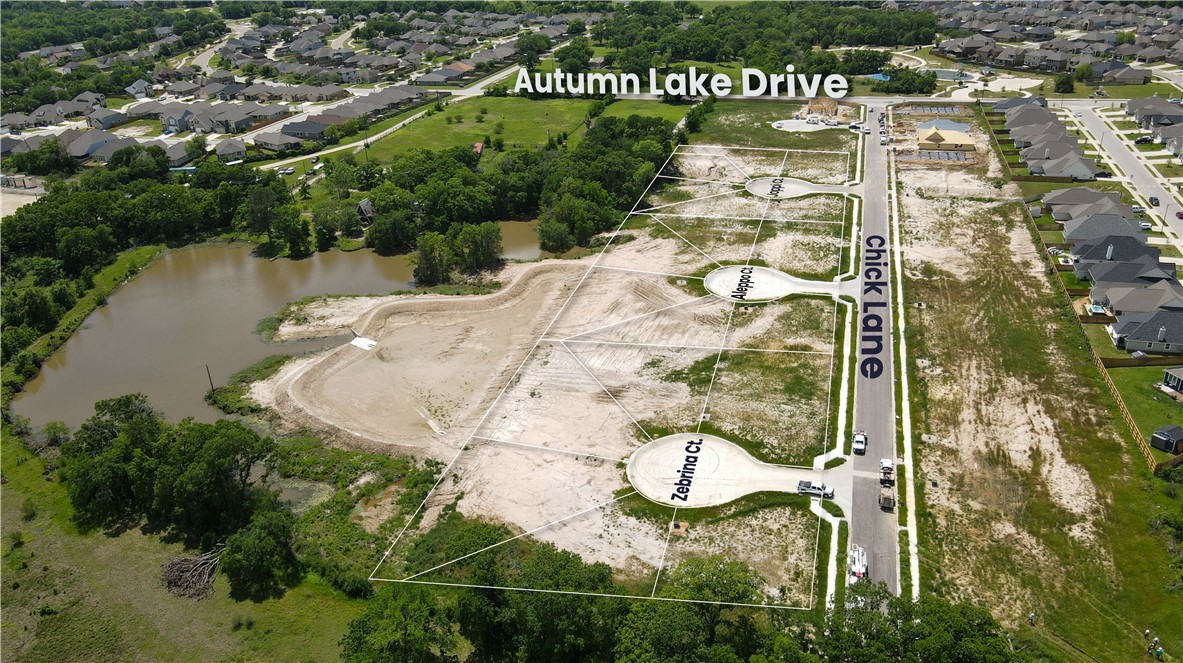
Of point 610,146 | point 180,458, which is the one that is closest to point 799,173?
point 610,146

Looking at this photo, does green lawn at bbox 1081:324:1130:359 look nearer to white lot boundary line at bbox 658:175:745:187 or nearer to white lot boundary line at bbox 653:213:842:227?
white lot boundary line at bbox 653:213:842:227

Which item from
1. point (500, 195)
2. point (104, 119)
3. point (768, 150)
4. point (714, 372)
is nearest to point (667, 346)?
point (714, 372)

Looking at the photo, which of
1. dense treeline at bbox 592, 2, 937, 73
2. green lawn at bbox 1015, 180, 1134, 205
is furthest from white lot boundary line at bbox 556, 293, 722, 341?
dense treeline at bbox 592, 2, 937, 73

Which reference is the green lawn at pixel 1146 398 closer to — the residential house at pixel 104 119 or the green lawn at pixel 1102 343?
the green lawn at pixel 1102 343

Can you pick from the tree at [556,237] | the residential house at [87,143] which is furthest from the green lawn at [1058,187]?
the residential house at [87,143]

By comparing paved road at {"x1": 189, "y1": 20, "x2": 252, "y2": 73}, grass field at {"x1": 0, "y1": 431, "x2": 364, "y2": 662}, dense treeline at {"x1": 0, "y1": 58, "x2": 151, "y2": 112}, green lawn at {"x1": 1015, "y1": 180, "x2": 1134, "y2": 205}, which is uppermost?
paved road at {"x1": 189, "y1": 20, "x2": 252, "y2": 73}

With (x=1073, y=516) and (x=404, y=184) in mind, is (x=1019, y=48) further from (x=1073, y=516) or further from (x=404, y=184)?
(x=1073, y=516)

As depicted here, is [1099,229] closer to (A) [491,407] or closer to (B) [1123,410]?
(B) [1123,410]
